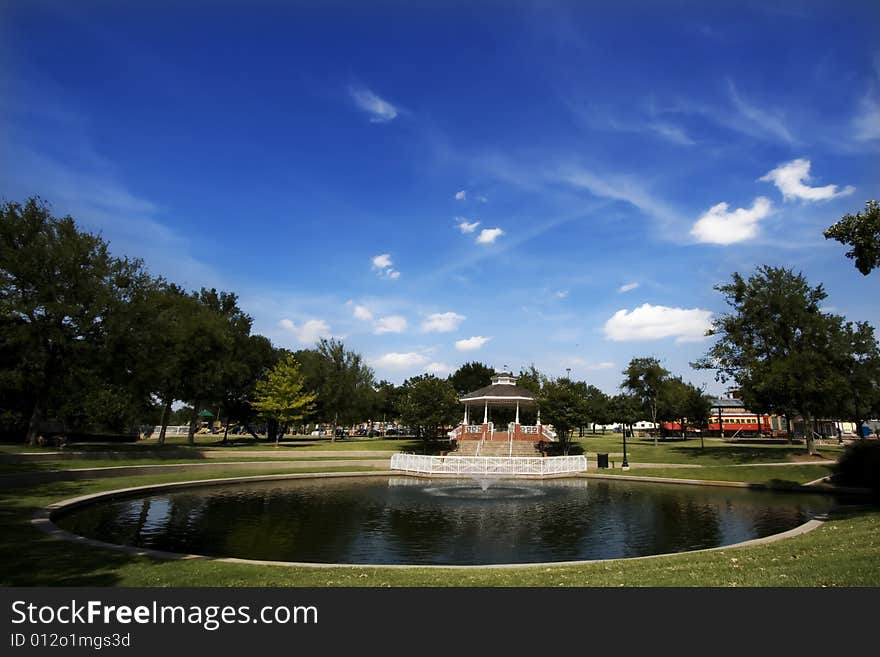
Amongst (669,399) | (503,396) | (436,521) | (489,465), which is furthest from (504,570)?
(669,399)

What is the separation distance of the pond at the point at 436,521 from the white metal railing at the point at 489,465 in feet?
19.3

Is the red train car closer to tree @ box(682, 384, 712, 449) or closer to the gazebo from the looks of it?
tree @ box(682, 384, 712, 449)

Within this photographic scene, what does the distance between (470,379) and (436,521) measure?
86.9 m

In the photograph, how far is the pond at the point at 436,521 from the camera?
13.7 m

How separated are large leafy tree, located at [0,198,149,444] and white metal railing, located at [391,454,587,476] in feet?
72.5

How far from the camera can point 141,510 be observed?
1931 cm

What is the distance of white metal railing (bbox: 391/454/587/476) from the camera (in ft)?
110

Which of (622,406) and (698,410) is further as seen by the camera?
(622,406)

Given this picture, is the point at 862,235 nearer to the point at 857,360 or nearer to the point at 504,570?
the point at 504,570

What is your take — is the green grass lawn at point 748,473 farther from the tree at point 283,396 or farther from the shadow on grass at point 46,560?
the tree at point 283,396

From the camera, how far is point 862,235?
1520cm

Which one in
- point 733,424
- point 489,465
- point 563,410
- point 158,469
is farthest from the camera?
point 733,424
